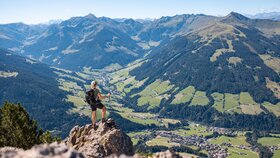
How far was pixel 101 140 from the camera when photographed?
140 feet

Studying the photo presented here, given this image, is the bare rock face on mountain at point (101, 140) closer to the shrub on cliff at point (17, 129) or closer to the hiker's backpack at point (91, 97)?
the hiker's backpack at point (91, 97)

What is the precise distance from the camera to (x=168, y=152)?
99.0 feet

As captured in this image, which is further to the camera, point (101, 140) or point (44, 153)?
point (101, 140)

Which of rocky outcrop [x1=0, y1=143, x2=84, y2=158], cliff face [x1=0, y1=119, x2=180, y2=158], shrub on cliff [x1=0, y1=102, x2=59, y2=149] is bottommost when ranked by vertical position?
shrub on cliff [x1=0, y1=102, x2=59, y2=149]

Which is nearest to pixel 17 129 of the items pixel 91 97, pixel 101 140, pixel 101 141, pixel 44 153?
pixel 91 97

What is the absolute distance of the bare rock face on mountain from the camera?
133 feet

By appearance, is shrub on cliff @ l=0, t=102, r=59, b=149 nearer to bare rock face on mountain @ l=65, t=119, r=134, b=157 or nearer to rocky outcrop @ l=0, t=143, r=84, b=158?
bare rock face on mountain @ l=65, t=119, r=134, b=157

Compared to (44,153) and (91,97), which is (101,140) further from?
(44,153)

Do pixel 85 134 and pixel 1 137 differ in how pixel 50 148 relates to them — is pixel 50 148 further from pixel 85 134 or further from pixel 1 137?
pixel 1 137

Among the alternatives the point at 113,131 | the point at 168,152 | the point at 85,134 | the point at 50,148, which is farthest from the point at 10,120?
the point at 50,148

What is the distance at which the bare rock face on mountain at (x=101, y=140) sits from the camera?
40469 millimetres

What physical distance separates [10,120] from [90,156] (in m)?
32.4

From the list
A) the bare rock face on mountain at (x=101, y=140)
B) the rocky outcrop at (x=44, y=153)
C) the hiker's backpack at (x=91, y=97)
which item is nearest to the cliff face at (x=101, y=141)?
the bare rock face on mountain at (x=101, y=140)

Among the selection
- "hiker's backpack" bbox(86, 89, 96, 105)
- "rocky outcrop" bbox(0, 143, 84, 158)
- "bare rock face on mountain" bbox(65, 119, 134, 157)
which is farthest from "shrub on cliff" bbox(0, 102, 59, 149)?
"rocky outcrop" bbox(0, 143, 84, 158)
